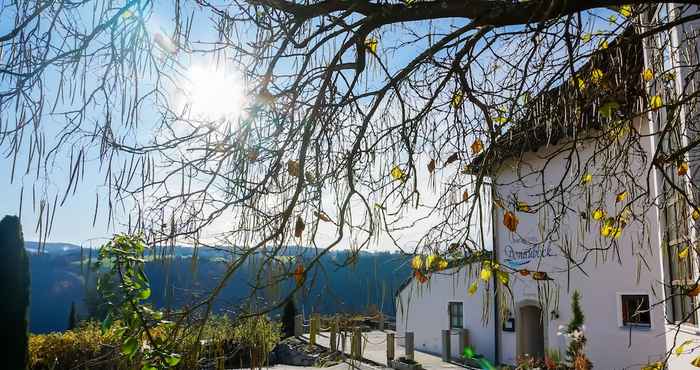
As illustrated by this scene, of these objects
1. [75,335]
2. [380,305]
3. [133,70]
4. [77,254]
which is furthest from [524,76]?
[75,335]

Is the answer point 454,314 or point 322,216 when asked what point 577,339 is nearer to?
point 454,314

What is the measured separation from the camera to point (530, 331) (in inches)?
545

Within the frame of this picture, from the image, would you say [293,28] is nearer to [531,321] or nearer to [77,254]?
[77,254]

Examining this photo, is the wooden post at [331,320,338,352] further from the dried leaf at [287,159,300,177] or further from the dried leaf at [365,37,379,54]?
the dried leaf at [365,37,379,54]

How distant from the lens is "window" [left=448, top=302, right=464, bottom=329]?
16.8 meters

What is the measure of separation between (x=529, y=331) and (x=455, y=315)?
347 cm

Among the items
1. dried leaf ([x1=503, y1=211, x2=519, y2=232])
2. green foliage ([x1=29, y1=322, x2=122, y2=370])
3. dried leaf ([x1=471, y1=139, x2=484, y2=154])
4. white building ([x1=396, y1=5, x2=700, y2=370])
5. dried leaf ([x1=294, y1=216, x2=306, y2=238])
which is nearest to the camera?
dried leaf ([x1=294, y1=216, x2=306, y2=238])

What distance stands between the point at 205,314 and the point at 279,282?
0.76ft

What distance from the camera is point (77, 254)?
64.9 inches

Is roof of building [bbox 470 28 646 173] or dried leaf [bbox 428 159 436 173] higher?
roof of building [bbox 470 28 646 173]

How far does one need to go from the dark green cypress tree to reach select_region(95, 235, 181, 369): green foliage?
675cm

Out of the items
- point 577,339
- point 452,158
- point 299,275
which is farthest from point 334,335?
point 577,339

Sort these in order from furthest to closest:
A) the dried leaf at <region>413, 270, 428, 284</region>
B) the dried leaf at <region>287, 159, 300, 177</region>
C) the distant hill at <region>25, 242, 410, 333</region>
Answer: the dried leaf at <region>413, 270, 428, 284</region> < the dried leaf at <region>287, 159, 300, 177</region> < the distant hill at <region>25, 242, 410, 333</region>

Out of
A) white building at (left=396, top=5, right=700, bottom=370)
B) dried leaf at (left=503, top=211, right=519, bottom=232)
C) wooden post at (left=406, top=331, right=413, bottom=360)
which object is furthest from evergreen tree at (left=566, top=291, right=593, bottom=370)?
dried leaf at (left=503, top=211, right=519, bottom=232)
